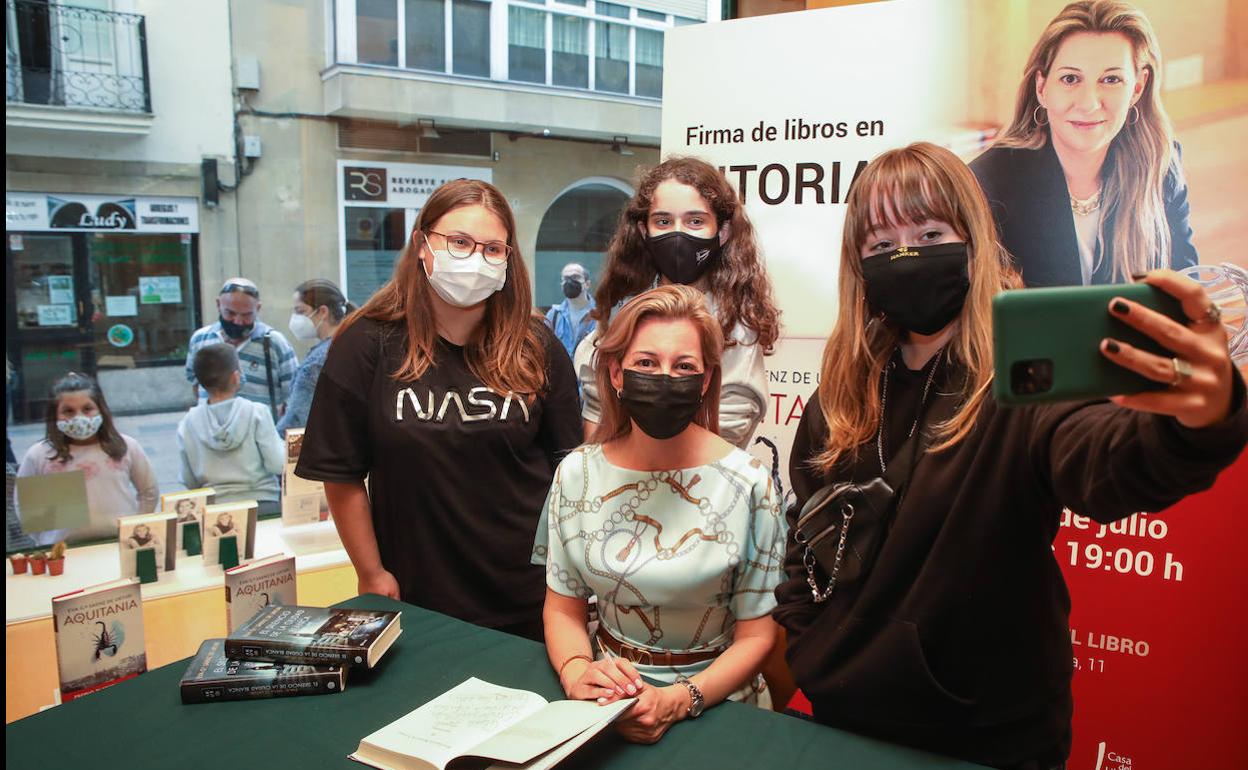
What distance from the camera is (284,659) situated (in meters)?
1.57

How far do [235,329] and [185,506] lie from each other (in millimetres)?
1275

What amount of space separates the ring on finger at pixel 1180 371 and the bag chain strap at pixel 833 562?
0.61 m

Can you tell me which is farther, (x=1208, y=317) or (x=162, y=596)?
(x=162, y=596)

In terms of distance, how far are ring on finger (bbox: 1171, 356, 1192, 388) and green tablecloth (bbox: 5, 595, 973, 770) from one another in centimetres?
70

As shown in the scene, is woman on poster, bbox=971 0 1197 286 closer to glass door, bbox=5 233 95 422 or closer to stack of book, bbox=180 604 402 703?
stack of book, bbox=180 604 402 703

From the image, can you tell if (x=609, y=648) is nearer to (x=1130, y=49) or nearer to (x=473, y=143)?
(x=1130, y=49)

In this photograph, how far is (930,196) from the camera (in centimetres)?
143

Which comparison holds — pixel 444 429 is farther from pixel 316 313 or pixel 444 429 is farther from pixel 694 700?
pixel 316 313

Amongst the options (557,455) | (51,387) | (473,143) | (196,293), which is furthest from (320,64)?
(557,455)

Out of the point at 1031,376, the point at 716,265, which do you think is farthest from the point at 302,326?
the point at 1031,376

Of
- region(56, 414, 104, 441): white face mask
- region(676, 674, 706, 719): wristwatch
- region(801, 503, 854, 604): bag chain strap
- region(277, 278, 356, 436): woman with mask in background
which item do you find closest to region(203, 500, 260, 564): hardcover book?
region(56, 414, 104, 441): white face mask

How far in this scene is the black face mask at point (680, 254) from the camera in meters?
2.34

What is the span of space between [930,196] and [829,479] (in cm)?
52

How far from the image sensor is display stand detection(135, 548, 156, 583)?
329 cm
